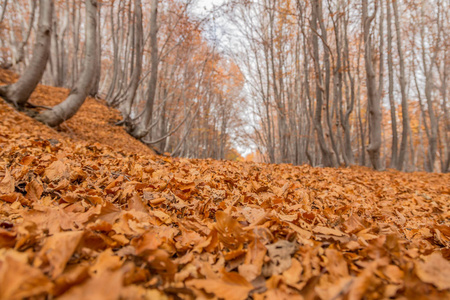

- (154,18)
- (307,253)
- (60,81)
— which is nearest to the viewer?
(307,253)

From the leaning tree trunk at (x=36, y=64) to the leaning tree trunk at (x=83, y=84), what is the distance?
482 millimetres

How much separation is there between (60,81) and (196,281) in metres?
11.0

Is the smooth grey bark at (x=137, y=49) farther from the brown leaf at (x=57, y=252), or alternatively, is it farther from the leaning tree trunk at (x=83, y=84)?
the brown leaf at (x=57, y=252)

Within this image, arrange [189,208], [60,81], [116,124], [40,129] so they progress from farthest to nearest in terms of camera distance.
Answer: [60,81] < [116,124] < [40,129] < [189,208]

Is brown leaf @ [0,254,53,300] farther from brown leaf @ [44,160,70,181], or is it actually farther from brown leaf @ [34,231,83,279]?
brown leaf @ [44,160,70,181]

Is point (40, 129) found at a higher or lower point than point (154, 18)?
lower

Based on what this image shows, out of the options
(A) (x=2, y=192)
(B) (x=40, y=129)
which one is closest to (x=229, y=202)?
(A) (x=2, y=192)

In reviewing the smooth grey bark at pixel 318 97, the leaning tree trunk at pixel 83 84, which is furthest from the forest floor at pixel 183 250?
the smooth grey bark at pixel 318 97

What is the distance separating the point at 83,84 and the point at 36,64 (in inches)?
27.0

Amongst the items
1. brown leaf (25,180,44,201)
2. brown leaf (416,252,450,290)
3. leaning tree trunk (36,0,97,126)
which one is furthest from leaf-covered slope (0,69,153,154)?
brown leaf (416,252,450,290)

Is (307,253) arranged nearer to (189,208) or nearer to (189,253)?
(189,253)

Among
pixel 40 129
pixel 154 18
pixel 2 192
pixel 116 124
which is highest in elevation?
pixel 154 18

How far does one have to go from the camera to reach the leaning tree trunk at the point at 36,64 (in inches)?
142

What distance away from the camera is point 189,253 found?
0.72 meters
